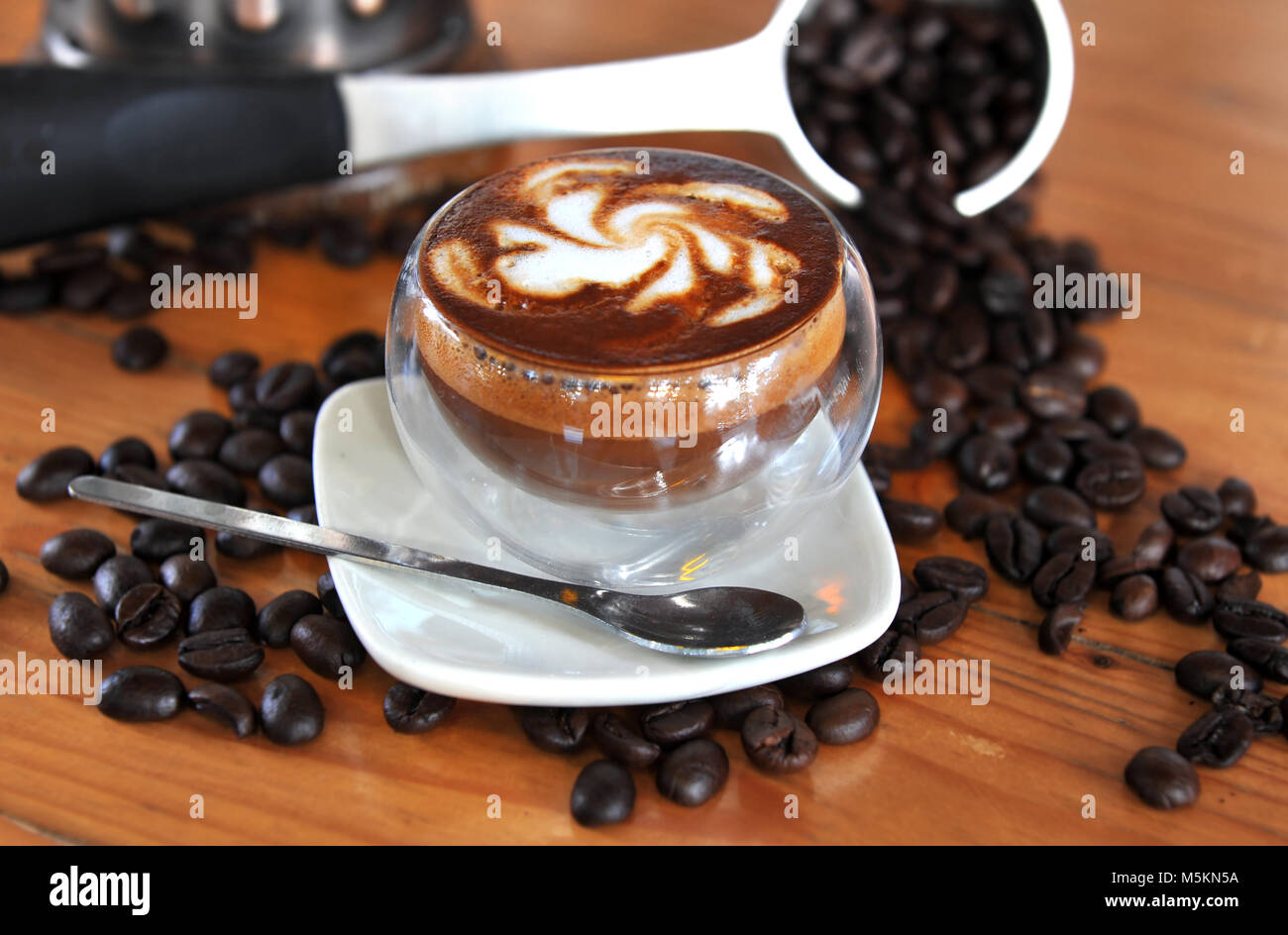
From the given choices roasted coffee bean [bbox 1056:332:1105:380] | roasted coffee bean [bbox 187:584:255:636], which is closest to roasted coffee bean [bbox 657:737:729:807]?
roasted coffee bean [bbox 187:584:255:636]

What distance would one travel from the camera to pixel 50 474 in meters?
1.07

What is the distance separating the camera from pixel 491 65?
5.24 ft

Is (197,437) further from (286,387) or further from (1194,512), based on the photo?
(1194,512)

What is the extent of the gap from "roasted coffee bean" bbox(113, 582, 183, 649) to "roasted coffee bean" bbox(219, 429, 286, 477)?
0.18 m

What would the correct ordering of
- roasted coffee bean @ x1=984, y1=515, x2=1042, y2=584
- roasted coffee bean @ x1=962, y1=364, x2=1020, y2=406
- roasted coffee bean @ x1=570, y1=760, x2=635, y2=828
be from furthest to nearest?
1. roasted coffee bean @ x1=962, y1=364, x2=1020, y2=406
2. roasted coffee bean @ x1=984, y1=515, x2=1042, y2=584
3. roasted coffee bean @ x1=570, y1=760, x2=635, y2=828

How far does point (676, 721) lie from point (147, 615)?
433 millimetres

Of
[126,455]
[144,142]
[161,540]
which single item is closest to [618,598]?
[161,540]

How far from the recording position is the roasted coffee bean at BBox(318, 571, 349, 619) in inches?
37.9

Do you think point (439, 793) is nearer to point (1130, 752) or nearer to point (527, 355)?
point (527, 355)

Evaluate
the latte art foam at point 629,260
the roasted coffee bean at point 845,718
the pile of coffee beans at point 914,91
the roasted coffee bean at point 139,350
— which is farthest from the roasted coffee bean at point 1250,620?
the roasted coffee bean at point 139,350

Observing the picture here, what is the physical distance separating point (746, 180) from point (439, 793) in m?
0.56

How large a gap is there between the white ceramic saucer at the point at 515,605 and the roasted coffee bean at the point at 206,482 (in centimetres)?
10

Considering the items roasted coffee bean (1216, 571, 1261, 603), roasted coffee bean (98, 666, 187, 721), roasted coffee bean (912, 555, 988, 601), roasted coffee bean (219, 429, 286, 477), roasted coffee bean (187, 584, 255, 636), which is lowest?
roasted coffee bean (98, 666, 187, 721)

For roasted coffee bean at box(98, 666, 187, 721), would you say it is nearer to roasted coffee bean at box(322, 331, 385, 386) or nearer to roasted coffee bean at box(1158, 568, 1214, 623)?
roasted coffee bean at box(322, 331, 385, 386)
